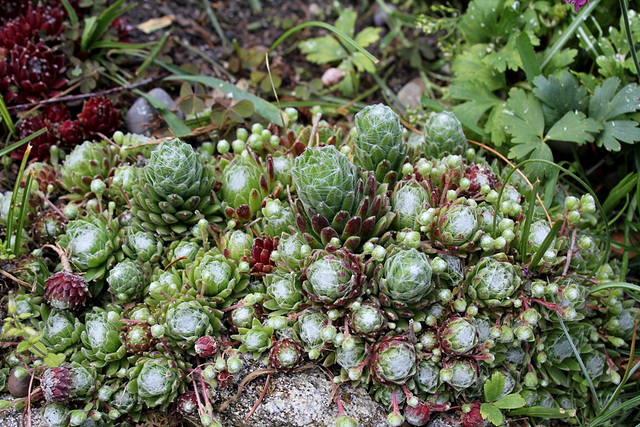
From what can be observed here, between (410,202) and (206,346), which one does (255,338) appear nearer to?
(206,346)

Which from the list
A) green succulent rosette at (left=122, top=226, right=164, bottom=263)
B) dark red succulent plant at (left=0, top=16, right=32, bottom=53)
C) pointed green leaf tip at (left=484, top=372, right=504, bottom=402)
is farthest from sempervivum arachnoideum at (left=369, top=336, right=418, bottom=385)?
dark red succulent plant at (left=0, top=16, right=32, bottom=53)

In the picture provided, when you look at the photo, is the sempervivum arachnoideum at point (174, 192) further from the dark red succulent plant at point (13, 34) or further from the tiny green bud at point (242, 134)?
the dark red succulent plant at point (13, 34)

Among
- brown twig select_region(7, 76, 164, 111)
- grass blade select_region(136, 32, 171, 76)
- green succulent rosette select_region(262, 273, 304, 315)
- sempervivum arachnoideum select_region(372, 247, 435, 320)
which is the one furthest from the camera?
grass blade select_region(136, 32, 171, 76)

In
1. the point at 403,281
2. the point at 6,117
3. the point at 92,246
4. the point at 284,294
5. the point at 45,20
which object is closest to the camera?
the point at 403,281

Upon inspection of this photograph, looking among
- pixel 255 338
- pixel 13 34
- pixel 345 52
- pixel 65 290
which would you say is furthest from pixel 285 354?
pixel 13 34

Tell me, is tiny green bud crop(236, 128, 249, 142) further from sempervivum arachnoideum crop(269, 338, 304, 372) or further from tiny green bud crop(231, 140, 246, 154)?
sempervivum arachnoideum crop(269, 338, 304, 372)

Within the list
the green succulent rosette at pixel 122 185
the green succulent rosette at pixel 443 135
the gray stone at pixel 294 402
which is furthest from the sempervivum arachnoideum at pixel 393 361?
the green succulent rosette at pixel 122 185

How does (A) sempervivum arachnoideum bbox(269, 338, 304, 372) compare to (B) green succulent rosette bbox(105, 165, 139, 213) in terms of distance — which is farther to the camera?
(B) green succulent rosette bbox(105, 165, 139, 213)

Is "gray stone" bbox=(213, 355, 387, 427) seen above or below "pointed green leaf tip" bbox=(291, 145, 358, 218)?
below
